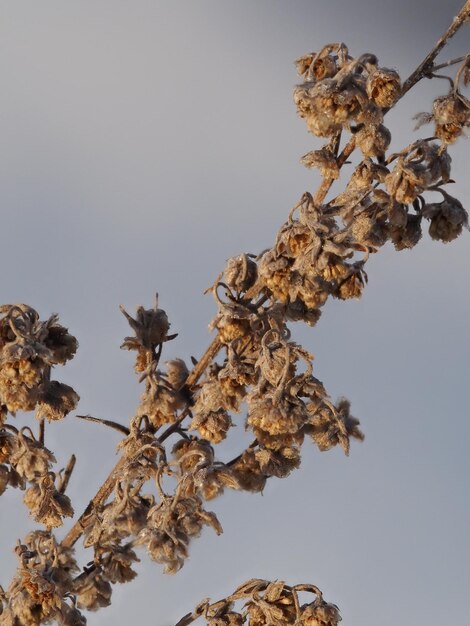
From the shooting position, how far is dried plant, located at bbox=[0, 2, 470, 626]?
322 cm

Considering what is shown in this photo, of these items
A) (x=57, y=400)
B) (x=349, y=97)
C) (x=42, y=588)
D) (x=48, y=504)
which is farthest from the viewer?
(x=48, y=504)

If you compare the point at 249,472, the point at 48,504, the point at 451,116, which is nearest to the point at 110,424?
the point at 48,504

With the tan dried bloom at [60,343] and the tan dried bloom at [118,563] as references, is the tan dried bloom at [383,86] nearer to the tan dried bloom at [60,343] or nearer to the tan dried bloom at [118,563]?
the tan dried bloom at [60,343]

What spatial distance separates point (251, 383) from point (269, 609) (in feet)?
2.13

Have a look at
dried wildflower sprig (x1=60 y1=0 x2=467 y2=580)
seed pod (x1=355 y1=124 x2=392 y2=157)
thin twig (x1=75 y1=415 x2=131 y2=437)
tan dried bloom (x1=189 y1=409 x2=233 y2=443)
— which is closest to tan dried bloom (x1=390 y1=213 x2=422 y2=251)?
dried wildflower sprig (x1=60 y1=0 x2=467 y2=580)

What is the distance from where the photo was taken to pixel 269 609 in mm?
3227

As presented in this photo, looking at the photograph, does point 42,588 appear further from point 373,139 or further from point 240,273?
point 373,139

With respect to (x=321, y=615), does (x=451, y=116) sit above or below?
above

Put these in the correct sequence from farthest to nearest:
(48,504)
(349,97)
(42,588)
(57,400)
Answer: (48,504) < (57,400) < (42,588) < (349,97)

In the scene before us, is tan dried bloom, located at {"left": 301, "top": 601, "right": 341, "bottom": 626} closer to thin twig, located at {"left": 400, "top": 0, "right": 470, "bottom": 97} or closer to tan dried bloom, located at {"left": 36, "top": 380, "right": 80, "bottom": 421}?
Result: tan dried bloom, located at {"left": 36, "top": 380, "right": 80, "bottom": 421}

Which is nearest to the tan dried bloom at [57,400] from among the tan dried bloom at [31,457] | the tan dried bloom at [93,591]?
the tan dried bloom at [31,457]

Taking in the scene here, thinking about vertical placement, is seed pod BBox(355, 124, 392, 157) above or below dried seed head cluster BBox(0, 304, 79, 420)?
above

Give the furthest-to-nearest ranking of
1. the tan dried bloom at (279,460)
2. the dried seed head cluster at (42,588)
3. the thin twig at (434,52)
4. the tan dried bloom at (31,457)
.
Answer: the tan dried bloom at (31,457) → the tan dried bloom at (279,460) → the dried seed head cluster at (42,588) → the thin twig at (434,52)

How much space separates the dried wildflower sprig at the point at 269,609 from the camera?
3.21 meters
